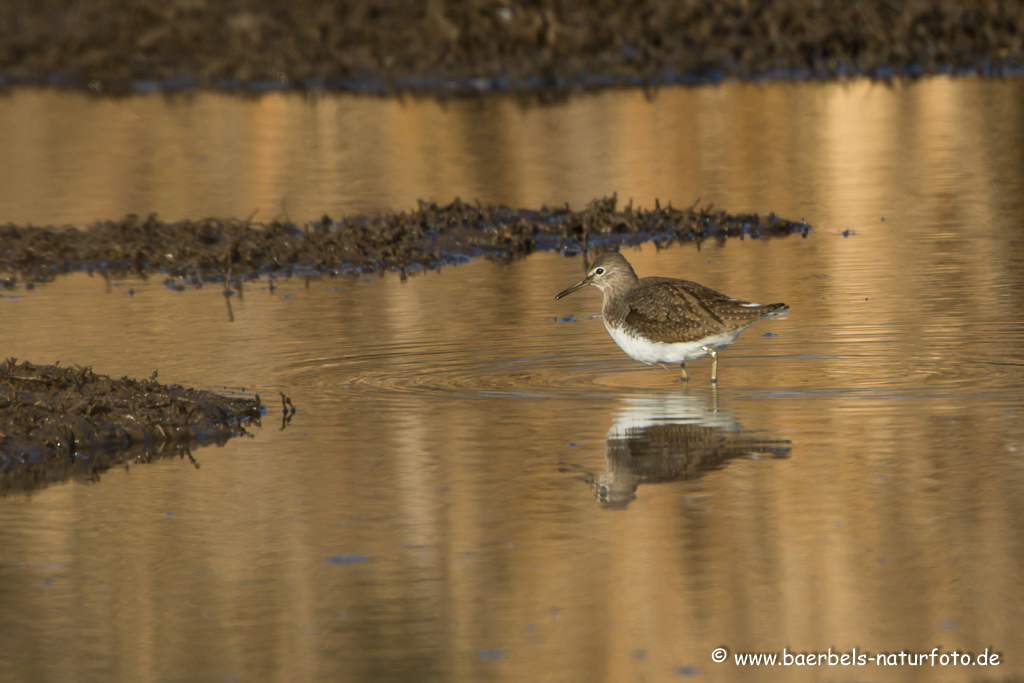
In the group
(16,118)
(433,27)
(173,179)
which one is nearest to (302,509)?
(173,179)

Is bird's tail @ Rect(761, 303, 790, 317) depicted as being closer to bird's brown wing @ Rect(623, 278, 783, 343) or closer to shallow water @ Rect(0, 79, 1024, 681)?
bird's brown wing @ Rect(623, 278, 783, 343)

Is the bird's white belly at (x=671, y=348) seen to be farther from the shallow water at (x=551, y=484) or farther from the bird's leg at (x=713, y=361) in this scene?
the shallow water at (x=551, y=484)

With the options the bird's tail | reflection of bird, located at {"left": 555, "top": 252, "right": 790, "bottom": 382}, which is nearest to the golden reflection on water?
reflection of bird, located at {"left": 555, "top": 252, "right": 790, "bottom": 382}

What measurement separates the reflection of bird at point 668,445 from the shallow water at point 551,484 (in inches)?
1.1

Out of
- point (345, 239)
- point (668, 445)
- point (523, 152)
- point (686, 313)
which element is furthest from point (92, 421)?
point (523, 152)

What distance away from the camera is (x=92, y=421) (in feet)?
33.7

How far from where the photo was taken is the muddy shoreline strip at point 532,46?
33531 mm

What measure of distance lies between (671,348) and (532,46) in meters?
23.6

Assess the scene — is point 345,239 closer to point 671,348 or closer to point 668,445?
point 671,348

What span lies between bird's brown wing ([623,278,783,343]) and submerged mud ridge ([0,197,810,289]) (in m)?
5.24

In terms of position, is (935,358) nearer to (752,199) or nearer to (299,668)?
(299,668)

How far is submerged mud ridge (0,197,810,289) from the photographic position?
17094 millimetres

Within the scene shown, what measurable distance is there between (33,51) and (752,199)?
69.9ft

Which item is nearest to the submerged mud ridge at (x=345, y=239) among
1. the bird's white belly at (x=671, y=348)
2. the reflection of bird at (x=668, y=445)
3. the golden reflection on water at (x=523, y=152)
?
the golden reflection on water at (x=523, y=152)
